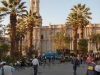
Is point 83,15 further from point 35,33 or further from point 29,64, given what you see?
point 35,33

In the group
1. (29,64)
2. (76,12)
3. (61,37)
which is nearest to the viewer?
(29,64)

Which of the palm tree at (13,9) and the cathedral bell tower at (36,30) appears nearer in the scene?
the palm tree at (13,9)


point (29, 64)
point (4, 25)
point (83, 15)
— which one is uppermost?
point (83, 15)

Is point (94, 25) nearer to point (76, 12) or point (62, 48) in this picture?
point (62, 48)

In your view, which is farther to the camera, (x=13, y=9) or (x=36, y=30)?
(x=36, y=30)

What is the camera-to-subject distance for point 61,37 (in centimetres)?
6575

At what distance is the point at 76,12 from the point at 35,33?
41.5 m

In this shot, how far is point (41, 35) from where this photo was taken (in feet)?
299

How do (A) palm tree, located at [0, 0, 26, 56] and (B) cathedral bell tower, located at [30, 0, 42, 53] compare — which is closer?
(A) palm tree, located at [0, 0, 26, 56]

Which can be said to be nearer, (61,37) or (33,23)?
(33,23)

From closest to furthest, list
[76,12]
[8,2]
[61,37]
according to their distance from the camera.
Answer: [8,2] → [76,12] → [61,37]

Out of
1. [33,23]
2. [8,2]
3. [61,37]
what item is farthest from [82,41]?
[8,2]

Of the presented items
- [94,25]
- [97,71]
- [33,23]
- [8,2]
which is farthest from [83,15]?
[97,71]

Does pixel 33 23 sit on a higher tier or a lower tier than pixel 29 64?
higher
